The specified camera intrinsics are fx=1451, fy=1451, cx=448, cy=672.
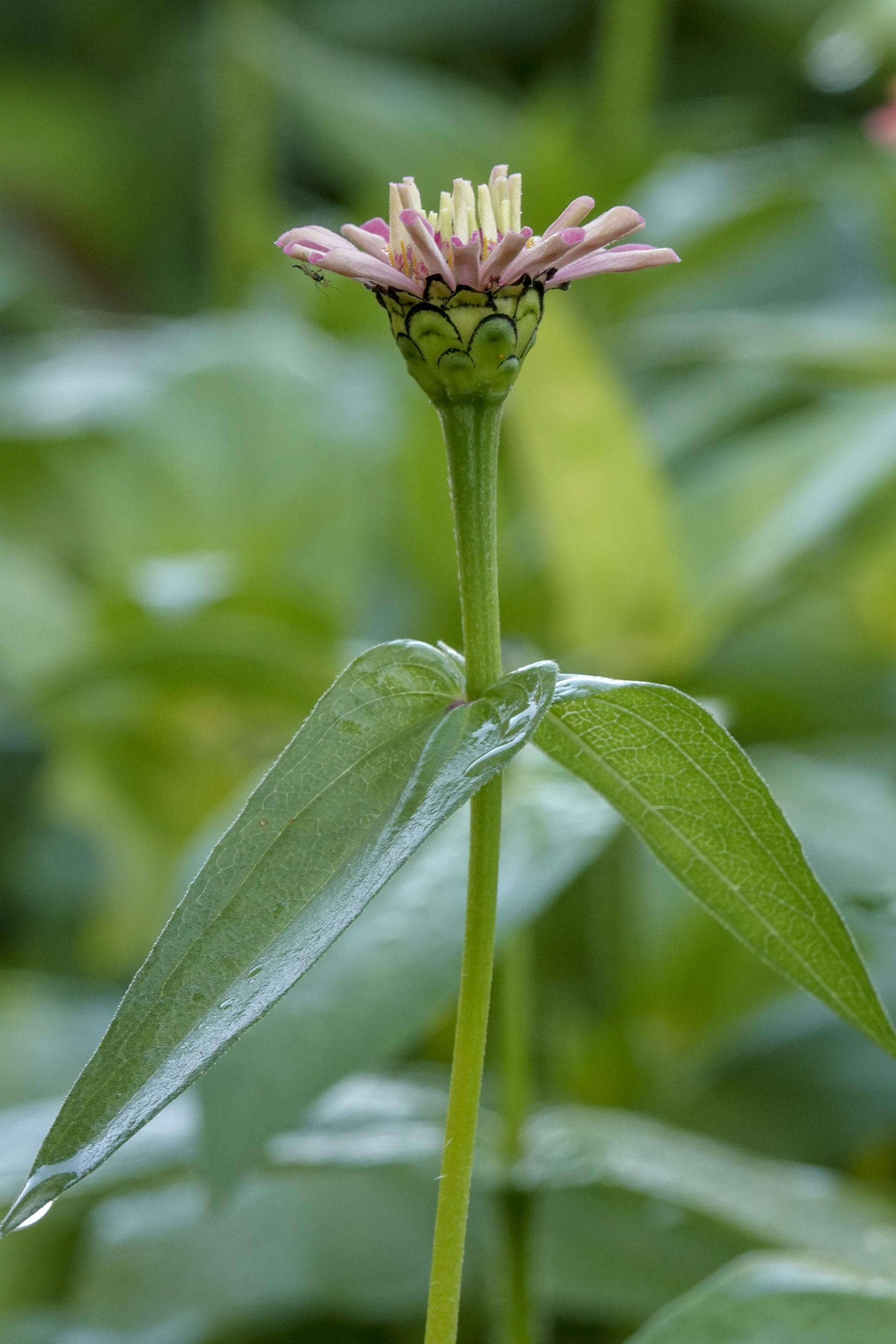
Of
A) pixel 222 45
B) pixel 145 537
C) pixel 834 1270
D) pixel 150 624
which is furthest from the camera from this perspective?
pixel 222 45

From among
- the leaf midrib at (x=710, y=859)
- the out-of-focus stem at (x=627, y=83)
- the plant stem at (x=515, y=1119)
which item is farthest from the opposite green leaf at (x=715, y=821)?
the out-of-focus stem at (x=627, y=83)

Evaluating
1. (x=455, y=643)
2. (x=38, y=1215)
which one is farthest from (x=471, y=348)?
(x=455, y=643)

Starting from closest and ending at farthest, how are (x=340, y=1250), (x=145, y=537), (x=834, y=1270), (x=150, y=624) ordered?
(x=834, y=1270) < (x=340, y=1250) < (x=150, y=624) < (x=145, y=537)

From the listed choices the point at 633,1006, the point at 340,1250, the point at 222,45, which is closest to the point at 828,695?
the point at 633,1006

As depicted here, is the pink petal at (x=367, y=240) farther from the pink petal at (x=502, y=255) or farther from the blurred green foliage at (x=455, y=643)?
the blurred green foliage at (x=455, y=643)

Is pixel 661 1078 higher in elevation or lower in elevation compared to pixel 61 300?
lower

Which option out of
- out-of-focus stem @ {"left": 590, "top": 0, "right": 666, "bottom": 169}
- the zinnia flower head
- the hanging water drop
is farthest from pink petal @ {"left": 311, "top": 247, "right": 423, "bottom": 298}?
out-of-focus stem @ {"left": 590, "top": 0, "right": 666, "bottom": 169}

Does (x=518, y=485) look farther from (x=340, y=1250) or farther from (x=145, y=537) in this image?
(x=340, y=1250)
